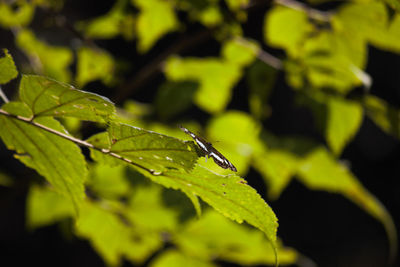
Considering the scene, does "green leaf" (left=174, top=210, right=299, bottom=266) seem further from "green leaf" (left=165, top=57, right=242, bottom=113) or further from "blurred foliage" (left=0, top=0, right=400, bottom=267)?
"green leaf" (left=165, top=57, right=242, bottom=113)

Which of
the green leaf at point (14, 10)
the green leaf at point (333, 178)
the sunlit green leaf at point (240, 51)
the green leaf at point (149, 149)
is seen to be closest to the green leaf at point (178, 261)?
the green leaf at point (333, 178)

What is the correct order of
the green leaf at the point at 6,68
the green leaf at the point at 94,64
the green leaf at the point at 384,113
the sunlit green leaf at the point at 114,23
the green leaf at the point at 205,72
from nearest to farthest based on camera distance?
the green leaf at the point at 6,68 < the green leaf at the point at 384,113 < the sunlit green leaf at the point at 114,23 < the green leaf at the point at 205,72 < the green leaf at the point at 94,64

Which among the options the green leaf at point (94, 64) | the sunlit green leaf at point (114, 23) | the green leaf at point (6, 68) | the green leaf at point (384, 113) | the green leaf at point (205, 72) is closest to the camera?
the green leaf at point (6, 68)

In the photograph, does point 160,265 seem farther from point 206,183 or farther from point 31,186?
point 206,183

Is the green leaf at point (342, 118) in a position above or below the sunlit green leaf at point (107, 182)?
above

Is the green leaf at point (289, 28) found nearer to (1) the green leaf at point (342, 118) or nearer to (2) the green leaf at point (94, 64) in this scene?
(1) the green leaf at point (342, 118)

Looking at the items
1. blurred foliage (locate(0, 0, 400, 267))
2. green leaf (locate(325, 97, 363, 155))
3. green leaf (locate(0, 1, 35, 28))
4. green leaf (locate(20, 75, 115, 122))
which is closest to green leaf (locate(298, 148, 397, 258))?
blurred foliage (locate(0, 0, 400, 267))

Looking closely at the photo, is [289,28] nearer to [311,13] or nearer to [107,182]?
[311,13]

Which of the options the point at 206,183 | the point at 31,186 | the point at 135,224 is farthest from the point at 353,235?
the point at 206,183
